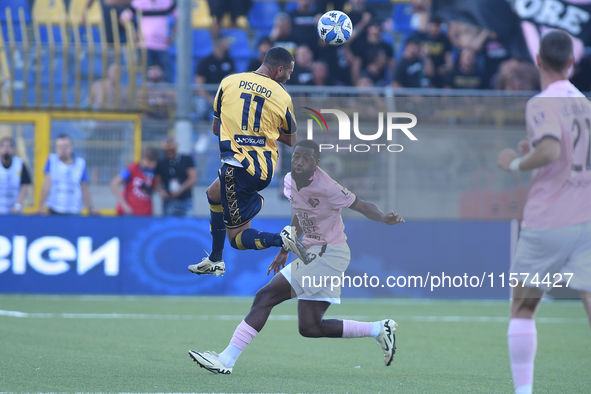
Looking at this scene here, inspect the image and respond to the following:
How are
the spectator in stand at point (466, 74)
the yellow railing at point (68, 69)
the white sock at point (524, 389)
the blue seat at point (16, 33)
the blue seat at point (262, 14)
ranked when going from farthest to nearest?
the blue seat at point (262, 14)
the blue seat at point (16, 33)
the spectator in stand at point (466, 74)
the yellow railing at point (68, 69)
the white sock at point (524, 389)

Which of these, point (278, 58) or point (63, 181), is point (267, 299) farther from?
point (63, 181)

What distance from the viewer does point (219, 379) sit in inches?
221

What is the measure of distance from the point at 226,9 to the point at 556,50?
11634mm

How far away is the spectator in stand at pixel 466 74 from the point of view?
1352 centimetres

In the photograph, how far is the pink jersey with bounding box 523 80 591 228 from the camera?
12.8 feet

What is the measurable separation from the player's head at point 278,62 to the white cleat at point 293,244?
1.14m

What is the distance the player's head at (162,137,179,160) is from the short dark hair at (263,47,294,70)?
223 inches

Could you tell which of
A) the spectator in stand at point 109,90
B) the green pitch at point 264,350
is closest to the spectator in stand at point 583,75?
the green pitch at point 264,350

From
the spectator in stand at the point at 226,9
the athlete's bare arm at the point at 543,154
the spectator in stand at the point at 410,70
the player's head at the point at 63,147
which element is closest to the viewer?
the athlete's bare arm at the point at 543,154

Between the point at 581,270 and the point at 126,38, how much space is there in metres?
11.5

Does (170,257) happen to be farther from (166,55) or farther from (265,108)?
(265,108)

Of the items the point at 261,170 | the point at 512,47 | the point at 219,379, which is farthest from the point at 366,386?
the point at 512,47

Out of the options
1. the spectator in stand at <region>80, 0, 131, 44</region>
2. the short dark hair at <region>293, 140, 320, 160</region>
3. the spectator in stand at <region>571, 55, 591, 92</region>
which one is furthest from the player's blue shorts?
the spectator in stand at <region>571, 55, 591, 92</region>

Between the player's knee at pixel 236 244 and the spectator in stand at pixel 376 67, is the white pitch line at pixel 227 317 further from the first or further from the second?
the spectator in stand at pixel 376 67
